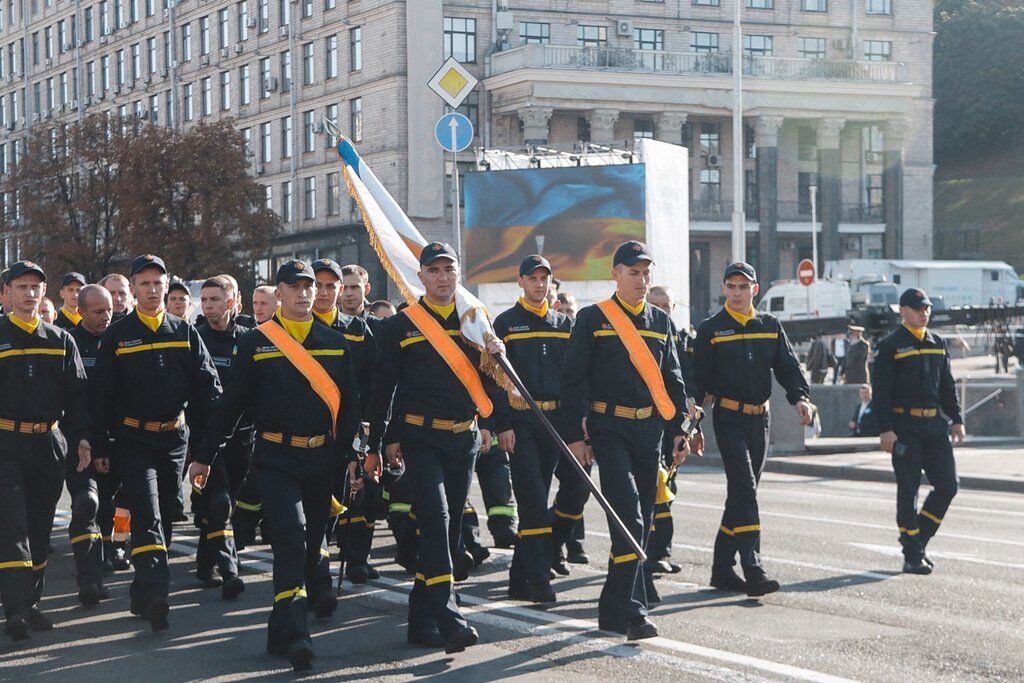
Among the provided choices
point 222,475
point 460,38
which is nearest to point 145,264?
point 222,475

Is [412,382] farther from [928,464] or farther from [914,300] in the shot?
[928,464]

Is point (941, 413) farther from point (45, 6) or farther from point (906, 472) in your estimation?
point (45, 6)

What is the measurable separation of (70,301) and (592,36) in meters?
56.7

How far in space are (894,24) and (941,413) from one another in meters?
64.7

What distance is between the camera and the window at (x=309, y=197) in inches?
2662

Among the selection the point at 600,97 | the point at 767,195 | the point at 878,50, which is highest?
the point at 878,50

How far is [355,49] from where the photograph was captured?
66250mm

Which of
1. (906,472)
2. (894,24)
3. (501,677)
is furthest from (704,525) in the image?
(894,24)

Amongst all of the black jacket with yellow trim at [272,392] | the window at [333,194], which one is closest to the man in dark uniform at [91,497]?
the black jacket with yellow trim at [272,392]

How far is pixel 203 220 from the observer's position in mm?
57781

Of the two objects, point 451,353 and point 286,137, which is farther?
point 286,137

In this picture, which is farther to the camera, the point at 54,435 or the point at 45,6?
the point at 45,6

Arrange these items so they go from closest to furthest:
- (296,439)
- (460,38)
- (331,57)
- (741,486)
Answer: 1. (296,439)
2. (741,486)
3. (460,38)
4. (331,57)

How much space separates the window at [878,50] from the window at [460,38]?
1912 centimetres
